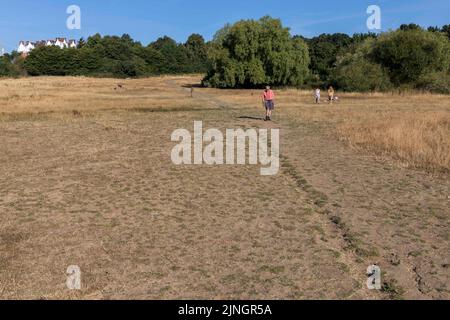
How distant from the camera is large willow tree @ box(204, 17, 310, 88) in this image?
65.9 m

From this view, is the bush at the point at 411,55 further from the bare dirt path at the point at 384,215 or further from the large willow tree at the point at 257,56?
the bare dirt path at the point at 384,215

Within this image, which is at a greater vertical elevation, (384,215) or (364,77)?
(364,77)

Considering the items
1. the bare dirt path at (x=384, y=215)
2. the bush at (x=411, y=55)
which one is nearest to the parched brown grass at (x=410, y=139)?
the bare dirt path at (x=384, y=215)

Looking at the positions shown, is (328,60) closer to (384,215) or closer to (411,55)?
(411,55)

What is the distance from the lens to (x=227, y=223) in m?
8.10

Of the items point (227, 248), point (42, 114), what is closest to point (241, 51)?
point (42, 114)

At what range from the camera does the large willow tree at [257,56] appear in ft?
216

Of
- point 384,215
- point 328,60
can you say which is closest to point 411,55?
point 328,60

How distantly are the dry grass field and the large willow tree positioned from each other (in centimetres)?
5122

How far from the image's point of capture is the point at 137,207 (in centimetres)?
913

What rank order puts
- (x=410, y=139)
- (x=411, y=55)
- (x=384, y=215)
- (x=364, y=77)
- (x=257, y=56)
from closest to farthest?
(x=384, y=215), (x=410, y=139), (x=364, y=77), (x=411, y=55), (x=257, y=56)

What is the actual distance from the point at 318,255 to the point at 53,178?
25.9 ft

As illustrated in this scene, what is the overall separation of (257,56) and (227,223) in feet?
202
